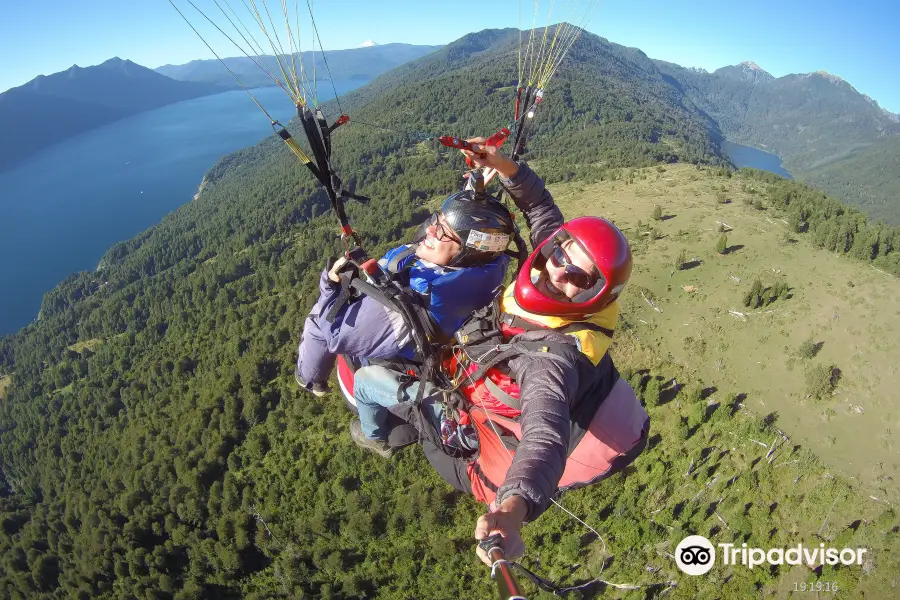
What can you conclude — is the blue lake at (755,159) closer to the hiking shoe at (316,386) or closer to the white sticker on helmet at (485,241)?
the white sticker on helmet at (485,241)

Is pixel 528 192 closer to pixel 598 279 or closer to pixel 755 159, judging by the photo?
pixel 598 279

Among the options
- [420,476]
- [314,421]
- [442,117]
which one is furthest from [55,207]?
[420,476]

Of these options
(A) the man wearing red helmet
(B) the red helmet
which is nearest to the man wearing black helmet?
(A) the man wearing red helmet

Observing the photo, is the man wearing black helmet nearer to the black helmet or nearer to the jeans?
the black helmet

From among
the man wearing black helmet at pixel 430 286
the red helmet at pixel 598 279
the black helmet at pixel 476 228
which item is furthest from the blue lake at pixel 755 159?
the red helmet at pixel 598 279

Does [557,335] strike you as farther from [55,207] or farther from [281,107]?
[281,107]

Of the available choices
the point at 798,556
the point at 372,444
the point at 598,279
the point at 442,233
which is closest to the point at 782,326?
the point at 798,556
